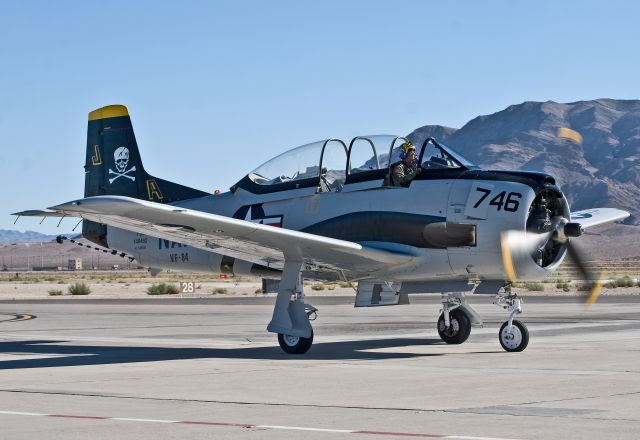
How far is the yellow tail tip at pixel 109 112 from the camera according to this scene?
23062 mm

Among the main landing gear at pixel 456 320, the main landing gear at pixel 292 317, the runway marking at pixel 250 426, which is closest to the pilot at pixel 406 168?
the main landing gear at pixel 292 317

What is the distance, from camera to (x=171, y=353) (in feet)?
56.7

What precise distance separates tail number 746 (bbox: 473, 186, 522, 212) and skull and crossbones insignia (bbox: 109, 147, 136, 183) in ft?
31.1

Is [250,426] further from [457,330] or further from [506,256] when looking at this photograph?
[457,330]

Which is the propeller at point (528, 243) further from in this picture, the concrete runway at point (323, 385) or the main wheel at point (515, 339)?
the concrete runway at point (323, 385)

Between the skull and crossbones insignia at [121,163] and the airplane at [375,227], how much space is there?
11.5 ft

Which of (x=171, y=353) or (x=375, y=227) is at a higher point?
(x=375, y=227)

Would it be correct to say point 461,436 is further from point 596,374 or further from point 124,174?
point 124,174

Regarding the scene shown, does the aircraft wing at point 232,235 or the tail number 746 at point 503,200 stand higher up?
the tail number 746 at point 503,200

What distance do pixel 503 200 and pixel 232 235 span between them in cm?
429

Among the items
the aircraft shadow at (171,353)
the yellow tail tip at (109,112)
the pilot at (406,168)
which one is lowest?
the aircraft shadow at (171,353)

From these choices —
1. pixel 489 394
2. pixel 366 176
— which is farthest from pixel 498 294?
pixel 489 394

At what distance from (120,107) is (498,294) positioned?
1047 cm

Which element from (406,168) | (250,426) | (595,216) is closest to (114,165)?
(406,168)
